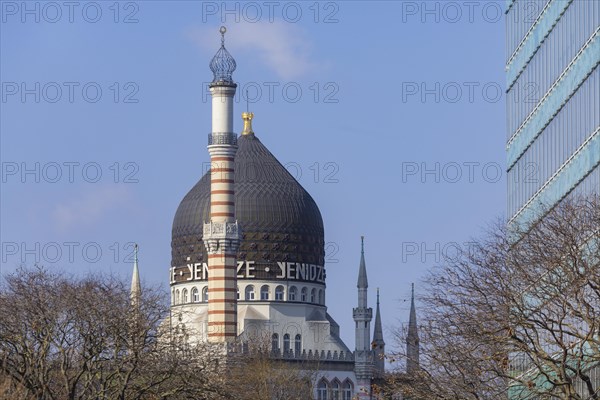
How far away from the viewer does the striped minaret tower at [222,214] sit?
5674 inches

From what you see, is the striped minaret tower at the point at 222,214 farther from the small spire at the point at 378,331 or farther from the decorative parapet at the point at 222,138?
the small spire at the point at 378,331

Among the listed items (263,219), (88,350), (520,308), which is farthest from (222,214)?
(520,308)

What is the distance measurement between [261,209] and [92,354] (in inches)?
3909

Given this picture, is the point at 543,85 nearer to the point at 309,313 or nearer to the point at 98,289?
the point at 98,289

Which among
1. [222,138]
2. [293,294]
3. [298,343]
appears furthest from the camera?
[293,294]

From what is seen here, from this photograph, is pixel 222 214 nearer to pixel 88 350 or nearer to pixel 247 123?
pixel 247 123

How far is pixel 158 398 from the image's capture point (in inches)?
2975

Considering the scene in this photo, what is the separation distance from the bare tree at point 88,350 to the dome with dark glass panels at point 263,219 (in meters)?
92.4

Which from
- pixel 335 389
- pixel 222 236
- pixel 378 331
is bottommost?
pixel 335 389

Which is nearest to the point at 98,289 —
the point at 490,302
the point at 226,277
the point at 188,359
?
the point at 188,359

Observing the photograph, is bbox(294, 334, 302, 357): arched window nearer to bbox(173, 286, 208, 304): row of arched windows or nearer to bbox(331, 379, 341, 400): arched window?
bbox(331, 379, 341, 400): arched window

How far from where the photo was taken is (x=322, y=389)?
571 feet

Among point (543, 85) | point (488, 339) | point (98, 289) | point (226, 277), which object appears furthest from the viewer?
point (226, 277)

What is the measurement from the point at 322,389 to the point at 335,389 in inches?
43.7
